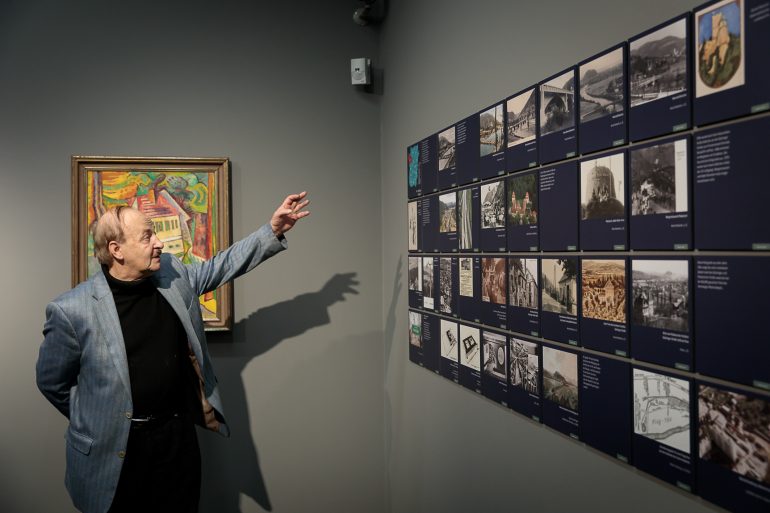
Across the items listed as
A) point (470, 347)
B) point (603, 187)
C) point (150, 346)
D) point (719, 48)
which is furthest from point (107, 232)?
point (719, 48)

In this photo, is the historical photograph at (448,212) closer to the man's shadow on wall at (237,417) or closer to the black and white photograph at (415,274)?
the black and white photograph at (415,274)

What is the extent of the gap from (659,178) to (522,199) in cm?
52

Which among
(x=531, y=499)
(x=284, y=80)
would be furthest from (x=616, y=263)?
(x=284, y=80)

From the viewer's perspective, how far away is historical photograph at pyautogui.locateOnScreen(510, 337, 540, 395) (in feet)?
5.35

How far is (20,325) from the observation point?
268 centimetres

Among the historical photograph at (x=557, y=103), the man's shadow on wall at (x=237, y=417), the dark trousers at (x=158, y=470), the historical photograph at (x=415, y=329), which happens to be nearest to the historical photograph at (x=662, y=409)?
the historical photograph at (x=557, y=103)

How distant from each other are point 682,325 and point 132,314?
193 cm

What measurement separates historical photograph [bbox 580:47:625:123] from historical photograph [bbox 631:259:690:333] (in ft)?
1.29

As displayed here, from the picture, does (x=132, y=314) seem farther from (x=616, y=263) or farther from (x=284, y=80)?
(x=616, y=263)

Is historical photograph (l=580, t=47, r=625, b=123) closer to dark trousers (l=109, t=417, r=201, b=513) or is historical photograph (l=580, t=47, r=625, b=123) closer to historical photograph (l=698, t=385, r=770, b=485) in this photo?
historical photograph (l=698, t=385, r=770, b=485)

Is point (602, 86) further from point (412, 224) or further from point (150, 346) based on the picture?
point (150, 346)

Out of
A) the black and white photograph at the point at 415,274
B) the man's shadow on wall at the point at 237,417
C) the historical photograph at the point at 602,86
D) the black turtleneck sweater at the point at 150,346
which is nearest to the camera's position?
the historical photograph at the point at 602,86

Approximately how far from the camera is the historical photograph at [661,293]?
3.72 feet

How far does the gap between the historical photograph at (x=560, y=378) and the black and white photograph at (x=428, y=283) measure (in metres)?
0.81
